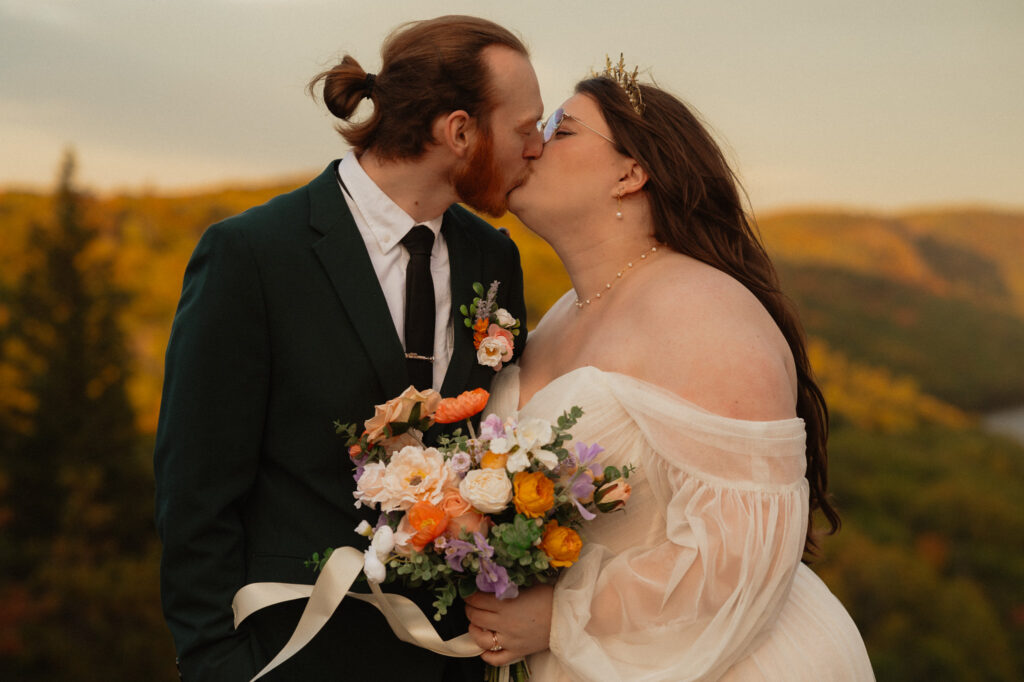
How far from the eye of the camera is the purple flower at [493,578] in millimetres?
1996

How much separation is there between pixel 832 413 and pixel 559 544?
4519 millimetres

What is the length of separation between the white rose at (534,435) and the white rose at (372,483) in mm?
333

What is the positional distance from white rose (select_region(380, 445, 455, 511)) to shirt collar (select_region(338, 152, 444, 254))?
674 millimetres

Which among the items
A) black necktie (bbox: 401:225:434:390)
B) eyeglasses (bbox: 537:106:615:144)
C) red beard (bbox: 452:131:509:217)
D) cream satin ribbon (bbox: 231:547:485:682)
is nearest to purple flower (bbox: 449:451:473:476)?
cream satin ribbon (bbox: 231:547:485:682)

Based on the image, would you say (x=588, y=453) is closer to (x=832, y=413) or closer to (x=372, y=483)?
(x=372, y=483)

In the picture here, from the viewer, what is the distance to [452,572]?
6.73 ft

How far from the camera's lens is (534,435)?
6.58ft

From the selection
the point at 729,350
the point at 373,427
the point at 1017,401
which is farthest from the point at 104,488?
the point at 1017,401

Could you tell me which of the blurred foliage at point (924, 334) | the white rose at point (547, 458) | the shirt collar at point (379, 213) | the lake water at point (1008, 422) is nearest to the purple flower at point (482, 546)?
the white rose at point (547, 458)

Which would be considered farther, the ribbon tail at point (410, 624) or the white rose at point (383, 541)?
the ribbon tail at point (410, 624)

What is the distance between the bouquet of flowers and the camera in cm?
197

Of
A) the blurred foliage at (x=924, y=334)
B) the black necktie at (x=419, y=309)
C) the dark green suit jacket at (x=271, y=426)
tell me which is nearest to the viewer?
the dark green suit jacket at (x=271, y=426)

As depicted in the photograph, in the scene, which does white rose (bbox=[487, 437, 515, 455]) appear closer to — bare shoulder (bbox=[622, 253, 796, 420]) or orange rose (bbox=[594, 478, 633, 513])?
orange rose (bbox=[594, 478, 633, 513])

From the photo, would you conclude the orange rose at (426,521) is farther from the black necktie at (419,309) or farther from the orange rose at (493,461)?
the black necktie at (419,309)
